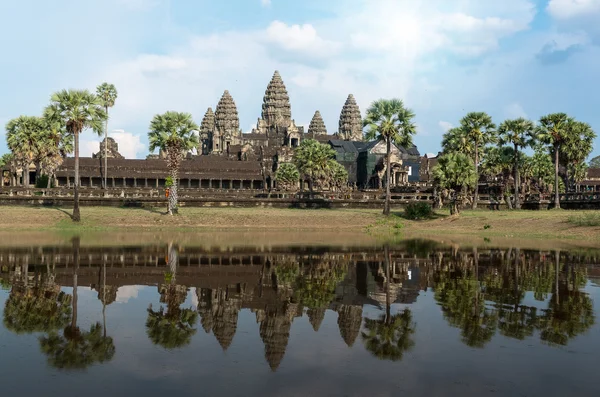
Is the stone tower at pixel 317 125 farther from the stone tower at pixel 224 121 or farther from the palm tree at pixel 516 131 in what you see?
the palm tree at pixel 516 131

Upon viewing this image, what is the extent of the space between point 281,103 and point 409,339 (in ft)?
533

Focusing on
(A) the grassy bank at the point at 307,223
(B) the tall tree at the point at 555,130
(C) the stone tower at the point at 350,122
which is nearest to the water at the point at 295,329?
(A) the grassy bank at the point at 307,223

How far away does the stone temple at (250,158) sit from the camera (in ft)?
320

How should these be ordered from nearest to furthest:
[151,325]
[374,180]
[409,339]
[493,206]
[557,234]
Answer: [409,339] → [151,325] → [557,234] → [493,206] → [374,180]

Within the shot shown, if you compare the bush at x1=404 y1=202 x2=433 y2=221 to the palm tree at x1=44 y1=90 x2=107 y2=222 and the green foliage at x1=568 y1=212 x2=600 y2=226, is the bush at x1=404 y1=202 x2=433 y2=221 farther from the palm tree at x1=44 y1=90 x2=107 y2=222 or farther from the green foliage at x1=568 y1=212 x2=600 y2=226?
the palm tree at x1=44 y1=90 x2=107 y2=222

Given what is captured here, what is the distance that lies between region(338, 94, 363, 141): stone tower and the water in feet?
504

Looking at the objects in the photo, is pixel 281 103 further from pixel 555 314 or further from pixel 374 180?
pixel 555 314

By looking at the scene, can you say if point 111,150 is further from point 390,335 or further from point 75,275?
point 390,335

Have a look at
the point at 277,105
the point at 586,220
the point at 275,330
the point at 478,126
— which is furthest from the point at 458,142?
the point at 277,105

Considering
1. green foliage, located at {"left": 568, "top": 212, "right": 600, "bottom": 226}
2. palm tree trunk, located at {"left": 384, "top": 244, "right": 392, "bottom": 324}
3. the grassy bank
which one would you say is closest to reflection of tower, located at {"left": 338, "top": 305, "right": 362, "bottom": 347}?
palm tree trunk, located at {"left": 384, "top": 244, "right": 392, "bottom": 324}

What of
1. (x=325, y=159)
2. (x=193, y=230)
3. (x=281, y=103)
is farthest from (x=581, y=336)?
(x=281, y=103)

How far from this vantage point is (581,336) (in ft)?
42.6

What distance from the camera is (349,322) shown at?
14422mm

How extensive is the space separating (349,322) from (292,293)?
4045 millimetres
